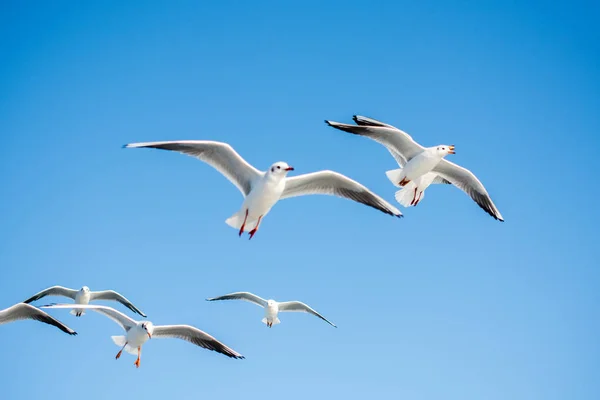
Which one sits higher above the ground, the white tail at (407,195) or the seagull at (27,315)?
the white tail at (407,195)

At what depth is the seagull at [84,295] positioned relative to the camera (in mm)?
19547

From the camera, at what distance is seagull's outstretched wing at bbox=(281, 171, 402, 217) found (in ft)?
42.0

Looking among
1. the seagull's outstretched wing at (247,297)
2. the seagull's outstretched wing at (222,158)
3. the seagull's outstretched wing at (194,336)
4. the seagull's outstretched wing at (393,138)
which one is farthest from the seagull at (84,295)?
the seagull's outstretched wing at (393,138)

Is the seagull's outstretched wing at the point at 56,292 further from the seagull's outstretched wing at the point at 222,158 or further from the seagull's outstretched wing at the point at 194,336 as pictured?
the seagull's outstretched wing at the point at 222,158

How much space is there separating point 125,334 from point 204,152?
5.32 meters

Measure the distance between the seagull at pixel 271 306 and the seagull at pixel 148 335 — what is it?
3.55 metres

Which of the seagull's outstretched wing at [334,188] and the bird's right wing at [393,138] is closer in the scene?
the seagull's outstretched wing at [334,188]

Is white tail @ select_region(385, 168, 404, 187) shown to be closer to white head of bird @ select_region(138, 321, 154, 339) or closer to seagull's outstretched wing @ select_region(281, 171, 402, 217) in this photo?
seagull's outstretched wing @ select_region(281, 171, 402, 217)

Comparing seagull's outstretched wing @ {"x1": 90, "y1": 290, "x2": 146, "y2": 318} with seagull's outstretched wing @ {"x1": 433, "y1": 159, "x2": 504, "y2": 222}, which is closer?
seagull's outstretched wing @ {"x1": 433, "y1": 159, "x2": 504, "y2": 222}

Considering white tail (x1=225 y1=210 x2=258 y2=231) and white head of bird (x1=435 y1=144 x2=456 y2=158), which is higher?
white head of bird (x1=435 y1=144 x2=456 y2=158)

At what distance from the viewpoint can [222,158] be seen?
1255 centimetres

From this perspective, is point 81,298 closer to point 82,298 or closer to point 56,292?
point 82,298

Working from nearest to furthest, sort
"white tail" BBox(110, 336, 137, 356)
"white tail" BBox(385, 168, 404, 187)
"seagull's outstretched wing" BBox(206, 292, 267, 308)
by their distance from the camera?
"white tail" BBox(385, 168, 404, 187) < "white tail" BBox(110, 336, 137, 356) < "seagull's outstretched wing" BBox(206, 292, 267, 308)

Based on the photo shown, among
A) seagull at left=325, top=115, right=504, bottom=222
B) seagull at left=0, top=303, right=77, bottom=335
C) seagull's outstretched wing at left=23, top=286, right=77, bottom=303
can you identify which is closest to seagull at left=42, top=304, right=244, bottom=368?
seagull at left=0, top=303, right=77, bottom=335
